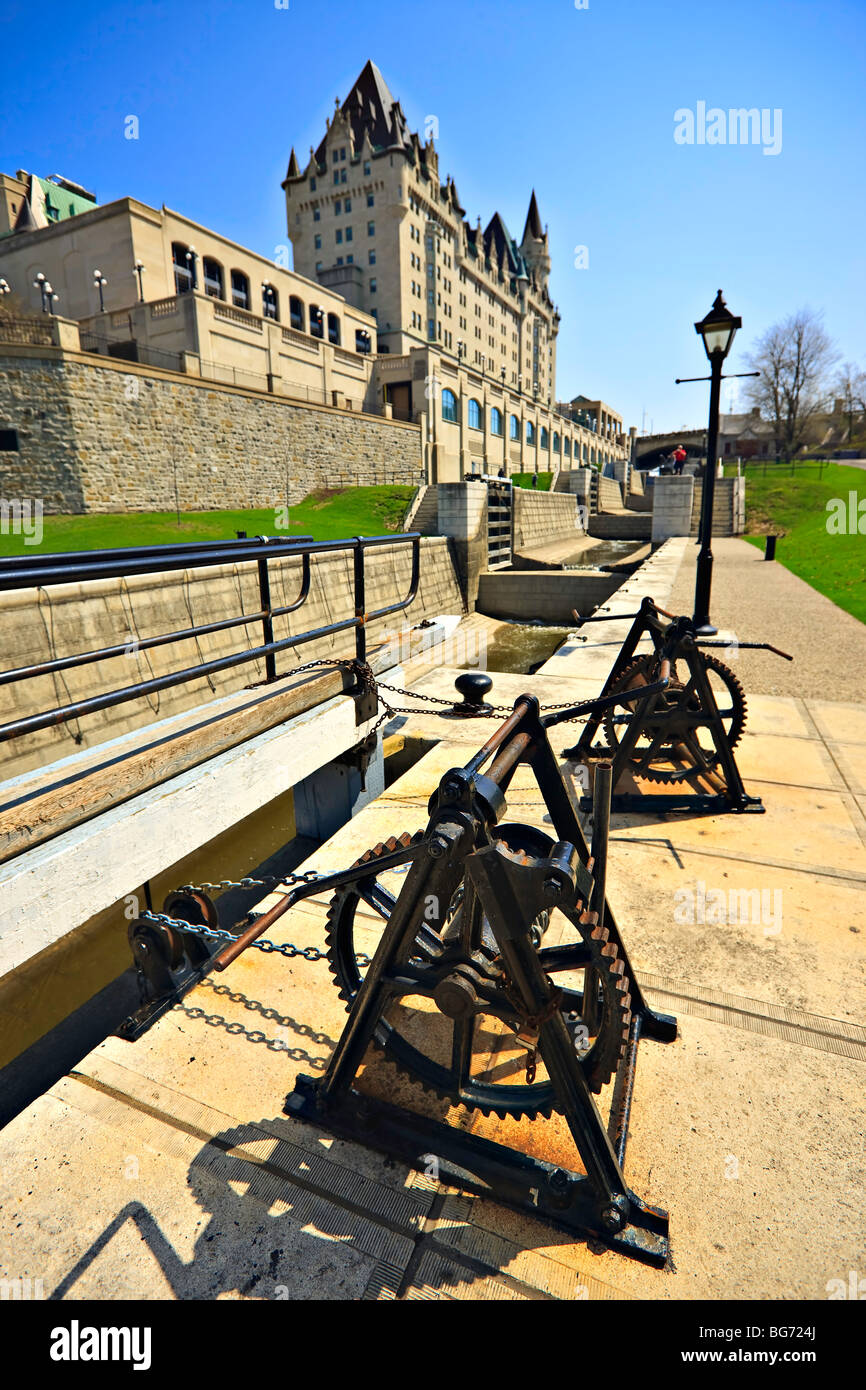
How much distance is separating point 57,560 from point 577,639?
8.31 m

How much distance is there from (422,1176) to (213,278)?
4939 centimetres

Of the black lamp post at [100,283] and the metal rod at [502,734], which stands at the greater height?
the black lamp post at [100,283]

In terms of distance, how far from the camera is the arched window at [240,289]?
41.5 metres

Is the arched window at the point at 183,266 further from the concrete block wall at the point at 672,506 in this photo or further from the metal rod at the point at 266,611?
the metal rod at the point at 266,611

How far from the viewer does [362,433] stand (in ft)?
120

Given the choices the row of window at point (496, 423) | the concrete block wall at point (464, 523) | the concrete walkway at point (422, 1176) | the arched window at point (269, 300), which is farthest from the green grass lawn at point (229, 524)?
the arched window at point (269, 300)

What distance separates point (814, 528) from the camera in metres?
27.9

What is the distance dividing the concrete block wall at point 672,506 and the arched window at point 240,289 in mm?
31509

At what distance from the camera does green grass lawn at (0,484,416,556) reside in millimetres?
15789

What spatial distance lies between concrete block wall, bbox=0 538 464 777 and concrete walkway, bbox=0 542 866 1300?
193 centimetres

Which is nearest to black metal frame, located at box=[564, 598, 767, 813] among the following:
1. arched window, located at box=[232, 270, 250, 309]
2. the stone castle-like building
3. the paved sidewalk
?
the paved sidewalk

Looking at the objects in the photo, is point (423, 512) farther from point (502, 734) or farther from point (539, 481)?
point (502, 734)

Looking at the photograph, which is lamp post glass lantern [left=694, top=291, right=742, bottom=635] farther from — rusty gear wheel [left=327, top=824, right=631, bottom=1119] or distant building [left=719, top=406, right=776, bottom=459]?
distant building [left=719, top=406, right=776, bottom=459]
